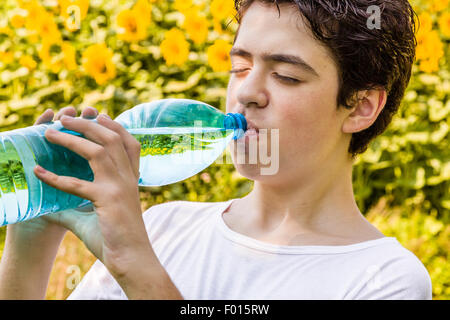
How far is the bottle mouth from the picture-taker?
1.15 metres

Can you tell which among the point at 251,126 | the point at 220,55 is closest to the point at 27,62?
the point at 220,55

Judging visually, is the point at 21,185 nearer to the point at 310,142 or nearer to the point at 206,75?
the point at 310,142

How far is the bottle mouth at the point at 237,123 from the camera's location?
1148 millimetres

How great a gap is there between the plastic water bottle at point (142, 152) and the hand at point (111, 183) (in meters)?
0.14

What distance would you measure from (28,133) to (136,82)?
1944 millimetres

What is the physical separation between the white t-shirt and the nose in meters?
0.32

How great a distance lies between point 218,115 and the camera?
1323mm

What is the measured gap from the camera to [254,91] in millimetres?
1124

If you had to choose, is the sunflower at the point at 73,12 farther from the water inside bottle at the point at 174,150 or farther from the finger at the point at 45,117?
the finger at the point at 45,117

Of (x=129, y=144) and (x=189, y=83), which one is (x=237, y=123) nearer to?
(x=129, y=144)

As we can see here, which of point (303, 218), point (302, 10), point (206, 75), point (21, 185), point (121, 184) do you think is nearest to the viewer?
Result: point (121, 184)

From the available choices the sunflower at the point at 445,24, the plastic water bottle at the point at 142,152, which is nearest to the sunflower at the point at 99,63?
the plastic water bottle at the point at 142,152

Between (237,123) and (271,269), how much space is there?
32cm

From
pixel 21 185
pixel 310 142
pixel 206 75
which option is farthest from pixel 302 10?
pixel 206 75
